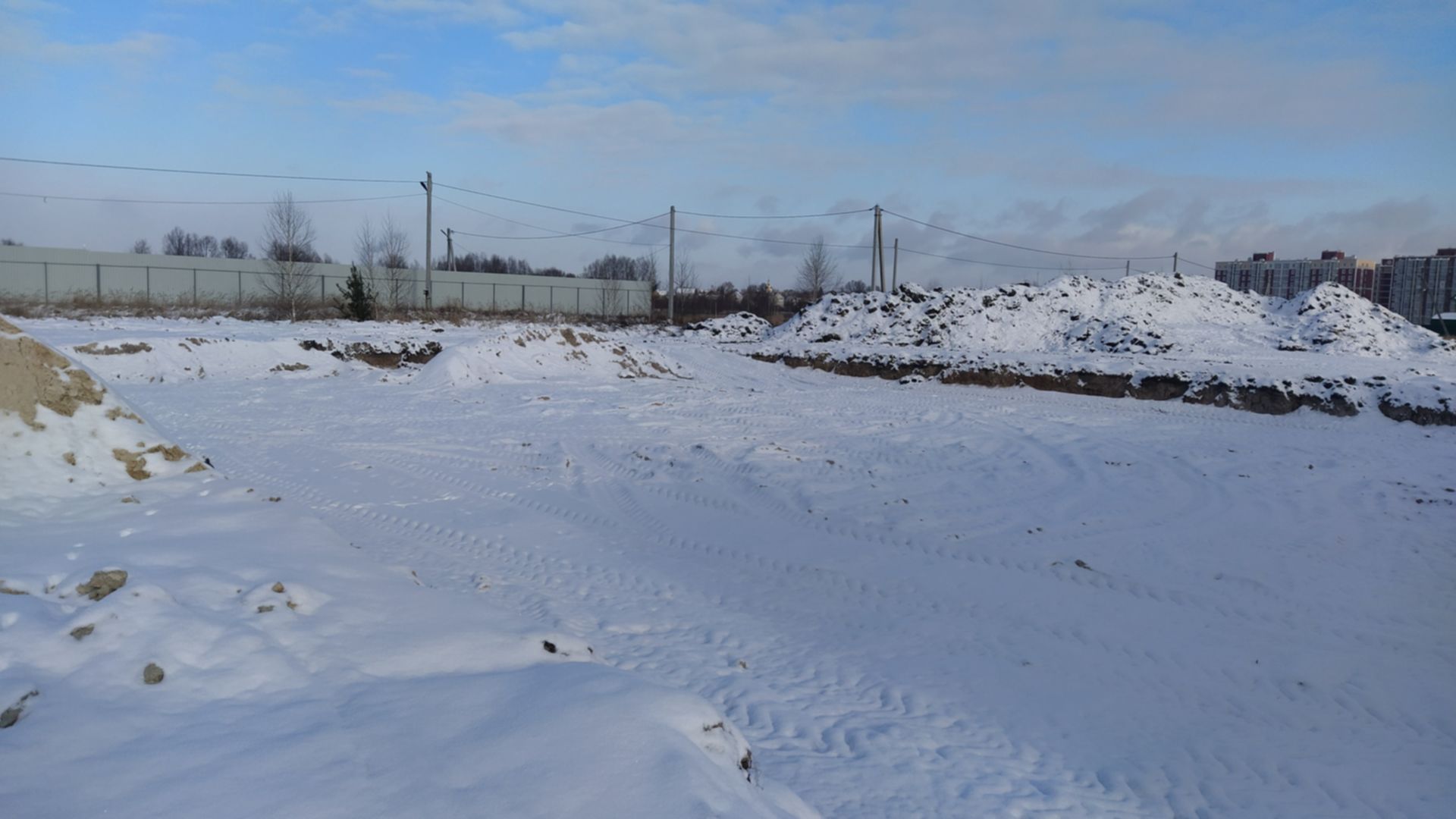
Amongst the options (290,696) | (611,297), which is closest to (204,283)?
(611,297)

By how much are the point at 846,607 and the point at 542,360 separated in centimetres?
1660

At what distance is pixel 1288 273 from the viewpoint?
61219 millimetres

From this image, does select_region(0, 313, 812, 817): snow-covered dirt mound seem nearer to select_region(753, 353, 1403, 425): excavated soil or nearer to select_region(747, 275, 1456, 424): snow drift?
select_region(753, 353, 1403, 425): excavated soil

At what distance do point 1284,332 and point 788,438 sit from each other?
21.7 meters

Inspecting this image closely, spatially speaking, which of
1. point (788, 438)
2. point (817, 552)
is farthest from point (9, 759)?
point (788, 438)

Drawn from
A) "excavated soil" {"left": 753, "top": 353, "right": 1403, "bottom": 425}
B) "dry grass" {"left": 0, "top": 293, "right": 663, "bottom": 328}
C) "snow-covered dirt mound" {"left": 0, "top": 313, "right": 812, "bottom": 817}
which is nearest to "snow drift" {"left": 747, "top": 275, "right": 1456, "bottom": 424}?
"excavated soil" {"left": 753, "top": 353, "right": 1403, "bottom": 425}

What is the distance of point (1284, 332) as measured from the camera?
1069 inches

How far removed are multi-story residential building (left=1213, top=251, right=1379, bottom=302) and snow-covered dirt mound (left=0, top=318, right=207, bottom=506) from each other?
65537 millimetres

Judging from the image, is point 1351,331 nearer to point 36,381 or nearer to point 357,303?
point 36,381

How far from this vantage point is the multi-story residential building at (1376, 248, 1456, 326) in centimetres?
4759

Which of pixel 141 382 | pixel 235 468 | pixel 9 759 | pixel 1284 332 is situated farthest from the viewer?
pixel 1284 332

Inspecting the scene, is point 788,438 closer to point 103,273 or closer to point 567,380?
point 567,380

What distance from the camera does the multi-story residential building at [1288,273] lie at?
198ft

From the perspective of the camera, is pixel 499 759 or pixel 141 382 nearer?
pixel 499 759
